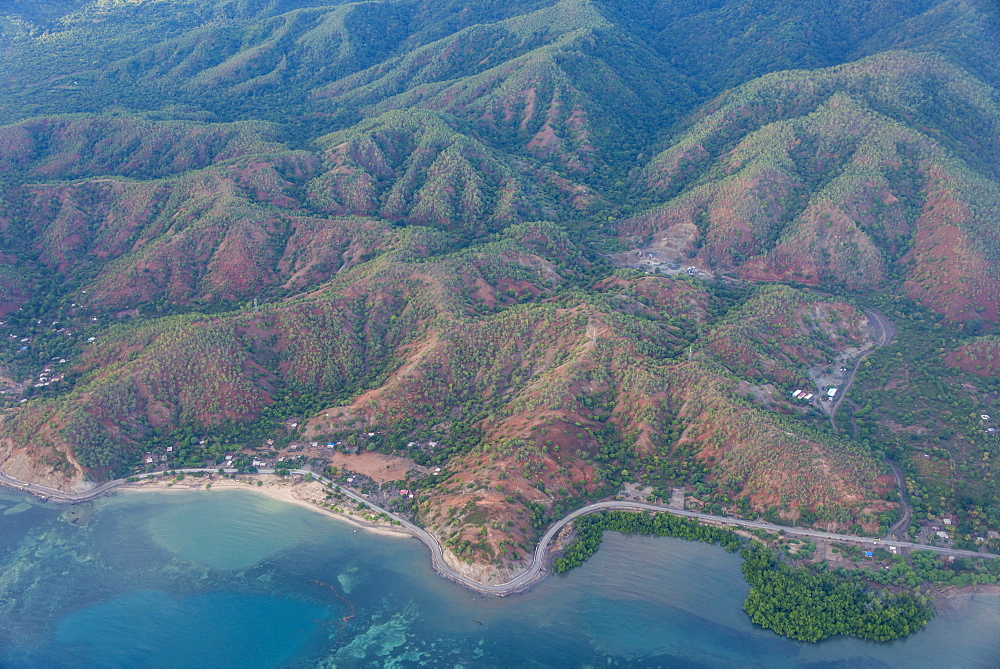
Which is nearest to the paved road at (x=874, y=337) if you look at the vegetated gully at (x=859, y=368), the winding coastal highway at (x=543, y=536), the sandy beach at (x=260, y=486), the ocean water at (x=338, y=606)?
the vegetated gully at (x=859, y=368)

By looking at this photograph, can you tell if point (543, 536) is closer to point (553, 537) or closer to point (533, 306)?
point (553, 537)

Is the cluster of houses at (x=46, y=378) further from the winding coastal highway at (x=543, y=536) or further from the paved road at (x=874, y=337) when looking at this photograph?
the paved road at (x=874, y=337)

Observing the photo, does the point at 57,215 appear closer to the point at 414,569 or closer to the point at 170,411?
the point at 170,411

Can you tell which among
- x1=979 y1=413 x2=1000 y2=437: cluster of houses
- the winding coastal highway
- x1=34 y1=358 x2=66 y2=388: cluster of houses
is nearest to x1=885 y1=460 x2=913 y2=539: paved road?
the winding coastal highway

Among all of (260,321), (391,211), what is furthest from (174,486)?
(391,211)

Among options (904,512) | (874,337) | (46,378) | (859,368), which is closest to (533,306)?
(859,368)

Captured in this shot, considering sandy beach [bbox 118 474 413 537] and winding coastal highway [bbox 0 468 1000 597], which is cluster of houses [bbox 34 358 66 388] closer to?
winding coastal highway [bbox 0 468 1000 597]
